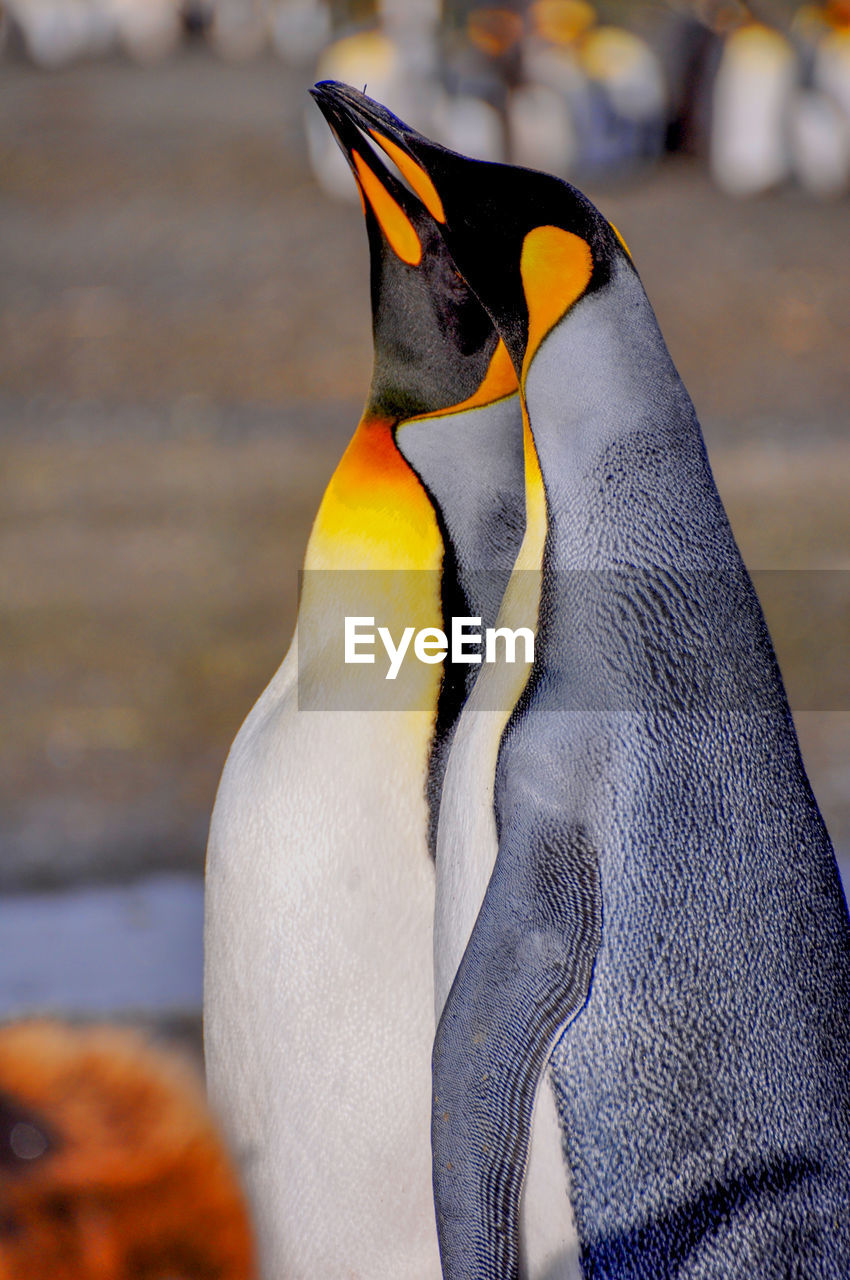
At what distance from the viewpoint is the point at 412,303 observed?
3.71ft

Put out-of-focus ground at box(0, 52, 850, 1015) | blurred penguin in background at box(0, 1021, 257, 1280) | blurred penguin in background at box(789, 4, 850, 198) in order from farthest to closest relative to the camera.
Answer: blurred penguin in background at box(789, 4, 850, 198)
out-of-focus ground at box(0, 52, 850, 1015)
blurred penguin in background at box(0, 1021, 257, 1280)

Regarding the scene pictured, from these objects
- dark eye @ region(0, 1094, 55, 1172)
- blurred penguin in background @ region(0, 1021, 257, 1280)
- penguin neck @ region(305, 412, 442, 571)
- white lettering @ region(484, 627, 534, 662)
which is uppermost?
penguin neck @ region(305, 412, 442, 571)

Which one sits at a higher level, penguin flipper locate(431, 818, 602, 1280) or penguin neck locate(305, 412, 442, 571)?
penguin neck locate(305, 412, 442, 571)

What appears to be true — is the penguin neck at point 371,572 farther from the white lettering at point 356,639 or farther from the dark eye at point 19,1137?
the dark eye at point 19,1137

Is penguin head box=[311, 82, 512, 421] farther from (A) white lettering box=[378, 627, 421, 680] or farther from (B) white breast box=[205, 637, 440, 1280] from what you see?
(B) white breast box=[205, 637, 440, 1280]

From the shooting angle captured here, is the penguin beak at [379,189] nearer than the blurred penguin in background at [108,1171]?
No

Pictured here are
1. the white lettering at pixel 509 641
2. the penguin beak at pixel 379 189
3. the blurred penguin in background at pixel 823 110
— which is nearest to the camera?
the white lettering at pixel 509 641

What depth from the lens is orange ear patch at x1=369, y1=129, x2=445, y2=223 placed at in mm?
989

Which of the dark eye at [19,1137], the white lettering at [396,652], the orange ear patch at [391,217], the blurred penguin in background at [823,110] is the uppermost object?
the blurred penguin in background at [823,110]

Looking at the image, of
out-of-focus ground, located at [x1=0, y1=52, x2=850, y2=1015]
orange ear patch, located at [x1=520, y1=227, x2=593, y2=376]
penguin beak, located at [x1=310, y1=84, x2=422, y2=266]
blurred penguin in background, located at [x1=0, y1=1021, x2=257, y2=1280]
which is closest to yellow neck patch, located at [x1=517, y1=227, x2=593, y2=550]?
orange ear patch, located at [x1=520, y1=227, x2=593, y2=376]

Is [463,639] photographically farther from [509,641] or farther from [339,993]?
[339,993]

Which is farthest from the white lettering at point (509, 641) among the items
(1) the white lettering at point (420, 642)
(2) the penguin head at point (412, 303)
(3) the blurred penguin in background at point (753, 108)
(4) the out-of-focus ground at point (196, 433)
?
(3) the blurred penguin in background at point (753, 108)

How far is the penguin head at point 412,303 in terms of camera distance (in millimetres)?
1090

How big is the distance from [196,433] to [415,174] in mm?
4433
